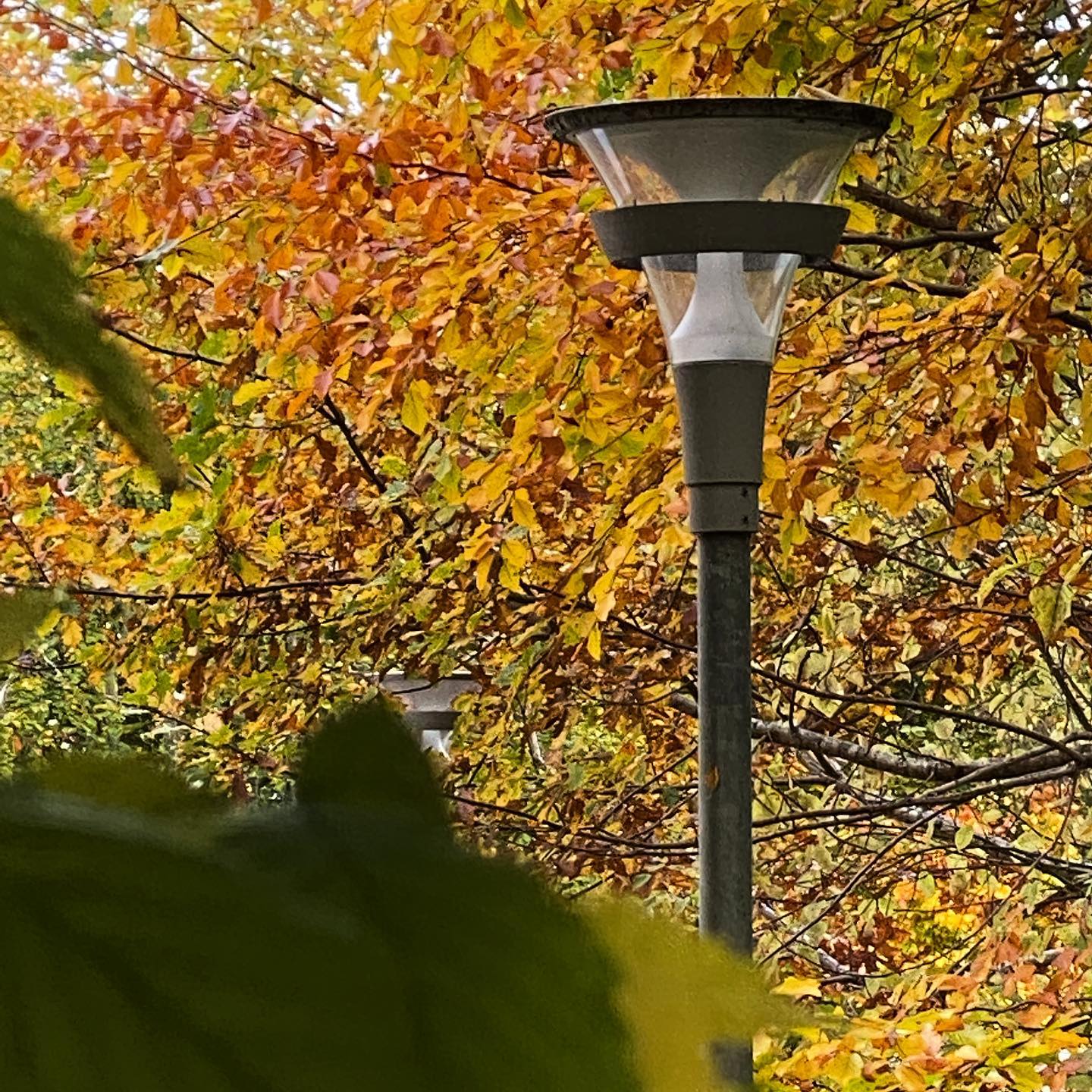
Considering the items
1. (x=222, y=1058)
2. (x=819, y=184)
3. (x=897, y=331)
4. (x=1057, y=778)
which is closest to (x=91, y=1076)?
(x=222, y=1058)

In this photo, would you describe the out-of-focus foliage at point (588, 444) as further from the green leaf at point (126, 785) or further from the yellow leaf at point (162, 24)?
the green leaf at point (126, 785)

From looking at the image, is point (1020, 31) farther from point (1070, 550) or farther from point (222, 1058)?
point (222, 1058)

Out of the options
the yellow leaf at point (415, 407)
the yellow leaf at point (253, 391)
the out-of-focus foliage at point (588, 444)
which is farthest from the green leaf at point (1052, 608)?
the yellow leaf at point (253, 391)

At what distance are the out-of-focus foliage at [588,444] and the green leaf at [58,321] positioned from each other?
1.30m

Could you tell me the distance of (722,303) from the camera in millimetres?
1615

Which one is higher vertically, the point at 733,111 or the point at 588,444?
the point at 733,111

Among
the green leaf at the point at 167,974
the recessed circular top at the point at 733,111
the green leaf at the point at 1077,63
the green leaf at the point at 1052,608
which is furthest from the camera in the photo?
the green leaf at the point at 1052,608

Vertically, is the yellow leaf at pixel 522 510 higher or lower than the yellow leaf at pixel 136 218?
lower

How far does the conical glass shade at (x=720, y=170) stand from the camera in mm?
1535

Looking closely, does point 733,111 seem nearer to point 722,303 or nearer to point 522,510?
point 722,303

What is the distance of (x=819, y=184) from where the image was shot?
1.62 meters

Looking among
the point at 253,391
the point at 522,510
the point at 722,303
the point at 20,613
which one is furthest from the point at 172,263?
the point at 20,613

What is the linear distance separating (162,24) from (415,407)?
51 cm

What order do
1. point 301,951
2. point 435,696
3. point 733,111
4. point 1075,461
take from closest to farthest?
point 301,951 → point 733,111 → point 1075,461 → point 435,696
